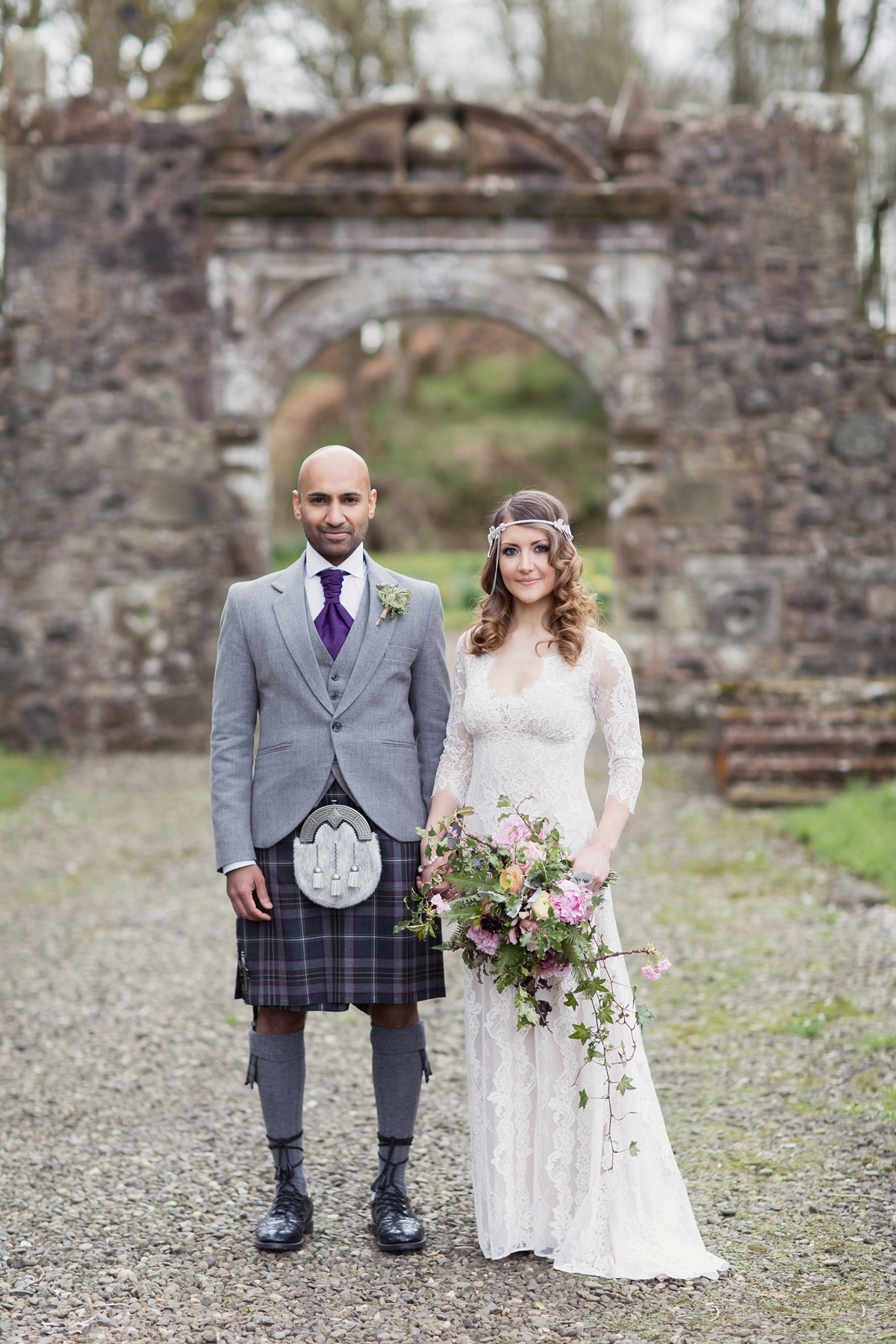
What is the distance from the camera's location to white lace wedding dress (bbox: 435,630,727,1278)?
2795mm

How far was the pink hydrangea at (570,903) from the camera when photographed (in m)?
2.65

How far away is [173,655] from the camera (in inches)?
371

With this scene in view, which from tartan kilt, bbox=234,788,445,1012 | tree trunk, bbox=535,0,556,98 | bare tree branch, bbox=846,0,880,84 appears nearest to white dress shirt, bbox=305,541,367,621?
tartan kilt, bbox=234,788,445,1012

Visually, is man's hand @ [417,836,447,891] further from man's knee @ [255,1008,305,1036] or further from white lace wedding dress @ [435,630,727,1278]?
man's knee @ [255,1008,305,1036]

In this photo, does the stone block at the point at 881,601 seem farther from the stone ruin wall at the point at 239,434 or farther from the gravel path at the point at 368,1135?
the gravel path at the point at 368,1135

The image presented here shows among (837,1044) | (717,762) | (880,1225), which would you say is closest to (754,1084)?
(837,1044)

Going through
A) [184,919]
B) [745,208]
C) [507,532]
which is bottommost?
[184,919]

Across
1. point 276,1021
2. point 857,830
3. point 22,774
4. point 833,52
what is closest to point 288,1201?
point 276,1021

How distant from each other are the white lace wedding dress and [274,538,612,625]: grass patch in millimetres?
10497

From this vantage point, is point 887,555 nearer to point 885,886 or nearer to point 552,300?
point 552,300

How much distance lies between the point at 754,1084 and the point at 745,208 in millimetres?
7021

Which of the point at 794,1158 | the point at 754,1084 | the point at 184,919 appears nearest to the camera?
the point at 794,1158

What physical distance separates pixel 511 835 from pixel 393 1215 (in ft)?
3.07

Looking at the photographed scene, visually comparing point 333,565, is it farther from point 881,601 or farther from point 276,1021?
point 881,601
